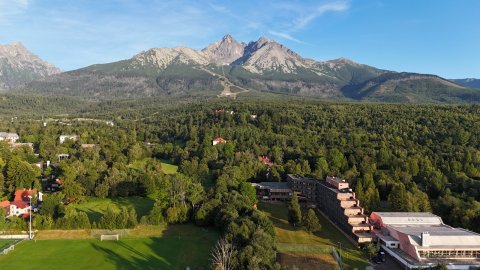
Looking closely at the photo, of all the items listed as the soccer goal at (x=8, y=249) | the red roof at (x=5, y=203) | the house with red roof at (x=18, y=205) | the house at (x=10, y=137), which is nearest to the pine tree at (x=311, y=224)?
the soccer goal at (x=8, y=249)

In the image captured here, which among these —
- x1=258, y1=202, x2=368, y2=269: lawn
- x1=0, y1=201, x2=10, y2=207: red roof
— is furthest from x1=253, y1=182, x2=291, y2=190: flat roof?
x1=0, y1=201, x2=10, y2=207: red roof

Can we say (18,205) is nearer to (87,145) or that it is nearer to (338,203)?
(87,145)

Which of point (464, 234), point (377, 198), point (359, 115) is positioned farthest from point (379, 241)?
point (359, 115)

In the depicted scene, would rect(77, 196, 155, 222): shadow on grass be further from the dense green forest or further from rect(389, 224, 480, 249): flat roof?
rect(389, 224, 480, 249): flat roof

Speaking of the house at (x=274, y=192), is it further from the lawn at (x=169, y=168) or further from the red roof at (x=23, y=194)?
the red roof at (x=23, y=194)

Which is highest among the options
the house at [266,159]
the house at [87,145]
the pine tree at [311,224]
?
the house at [87,145]

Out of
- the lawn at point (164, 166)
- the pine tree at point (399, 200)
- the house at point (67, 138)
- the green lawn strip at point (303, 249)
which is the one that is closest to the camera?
the green lawn strip at point (303, 249)

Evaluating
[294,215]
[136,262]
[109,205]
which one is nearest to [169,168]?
[109,205]
